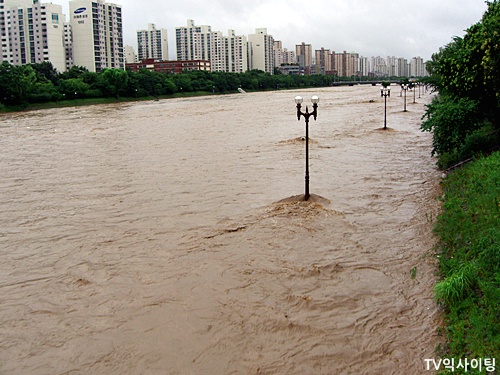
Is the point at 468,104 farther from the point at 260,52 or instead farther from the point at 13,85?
the point at 260,52

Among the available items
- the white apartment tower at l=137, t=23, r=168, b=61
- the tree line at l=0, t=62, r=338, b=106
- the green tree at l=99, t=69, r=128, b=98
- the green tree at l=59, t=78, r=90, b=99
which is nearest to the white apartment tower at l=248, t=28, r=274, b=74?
the white apartment tower at l=137, t=23, r=168, b=61

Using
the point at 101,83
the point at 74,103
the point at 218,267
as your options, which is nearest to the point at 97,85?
the point at 101,83

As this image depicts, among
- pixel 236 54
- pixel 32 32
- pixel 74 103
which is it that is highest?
pixel 236 54

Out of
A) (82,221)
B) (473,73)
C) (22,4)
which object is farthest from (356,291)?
(22,4)

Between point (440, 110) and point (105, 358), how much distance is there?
14.0 metres

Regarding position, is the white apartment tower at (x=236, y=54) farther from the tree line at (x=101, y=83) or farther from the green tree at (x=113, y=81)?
the green tree at (x=113, y=81)

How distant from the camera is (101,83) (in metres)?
71.2

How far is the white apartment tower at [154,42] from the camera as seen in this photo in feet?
566

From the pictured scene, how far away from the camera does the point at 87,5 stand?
108 metres

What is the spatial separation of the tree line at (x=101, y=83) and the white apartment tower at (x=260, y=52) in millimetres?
57872

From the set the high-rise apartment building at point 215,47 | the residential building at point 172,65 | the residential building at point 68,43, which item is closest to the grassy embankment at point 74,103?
the residential building at point 172,65

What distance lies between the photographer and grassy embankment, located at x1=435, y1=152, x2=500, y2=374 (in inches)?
245

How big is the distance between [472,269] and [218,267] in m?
4.44

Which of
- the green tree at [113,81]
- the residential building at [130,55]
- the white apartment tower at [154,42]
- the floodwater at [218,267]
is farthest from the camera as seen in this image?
the white apartment tower at [154,42]
